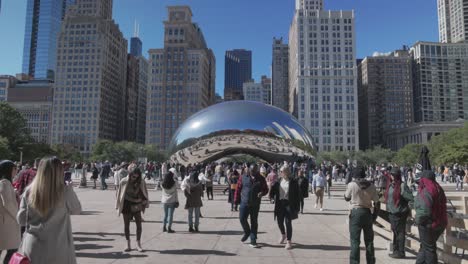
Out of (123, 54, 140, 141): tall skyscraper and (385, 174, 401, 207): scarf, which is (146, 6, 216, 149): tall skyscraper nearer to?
(123, 54, 140, 141): tall skyscraper

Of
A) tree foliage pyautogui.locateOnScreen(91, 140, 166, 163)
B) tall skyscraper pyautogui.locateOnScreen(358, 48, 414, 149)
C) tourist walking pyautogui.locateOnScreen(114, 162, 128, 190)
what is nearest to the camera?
tourist walking pyautogui.locateOnScreen(114, 162, 128, 190)

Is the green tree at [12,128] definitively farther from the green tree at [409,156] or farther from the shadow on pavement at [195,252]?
the green tree at [409,156]

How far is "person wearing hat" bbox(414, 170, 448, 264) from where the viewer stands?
5.33m

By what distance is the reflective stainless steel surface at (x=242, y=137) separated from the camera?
32250 mm

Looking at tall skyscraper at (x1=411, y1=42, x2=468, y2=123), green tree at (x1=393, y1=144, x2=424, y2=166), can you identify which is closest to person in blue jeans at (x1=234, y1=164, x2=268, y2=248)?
green tree at (x1=393, y1=144, x2=424, y2=166)

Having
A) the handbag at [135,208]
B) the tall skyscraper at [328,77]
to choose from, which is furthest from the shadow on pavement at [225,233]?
the tall skyscraper at [328,77]

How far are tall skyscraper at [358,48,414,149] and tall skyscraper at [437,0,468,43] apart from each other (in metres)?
34.2

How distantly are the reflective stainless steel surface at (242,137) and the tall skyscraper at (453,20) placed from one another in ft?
530

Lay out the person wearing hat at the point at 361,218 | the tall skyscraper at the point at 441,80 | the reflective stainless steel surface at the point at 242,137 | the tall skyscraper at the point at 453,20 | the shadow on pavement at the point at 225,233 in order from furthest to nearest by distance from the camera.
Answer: the tall skyscraper at the point at 453,20 < the tall skyscraper at the point at 441,80 < the reflective stainless steel surface at the point at 242,137 < the shadow on pavement at the point at 225,233 < the person wearing hat at the point at 361,218

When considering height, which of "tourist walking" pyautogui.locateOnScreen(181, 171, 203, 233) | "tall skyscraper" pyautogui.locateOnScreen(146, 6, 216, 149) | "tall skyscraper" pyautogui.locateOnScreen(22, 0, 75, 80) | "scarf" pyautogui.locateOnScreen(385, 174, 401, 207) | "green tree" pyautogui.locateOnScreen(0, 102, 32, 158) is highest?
"tall skyscraper" pyautogui.locateOnScreen(22, 0, 75, 80)

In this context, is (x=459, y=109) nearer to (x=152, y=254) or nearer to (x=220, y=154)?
(x=220, y=154)

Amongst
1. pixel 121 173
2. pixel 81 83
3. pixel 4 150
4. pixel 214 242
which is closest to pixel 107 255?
pixel 214 242

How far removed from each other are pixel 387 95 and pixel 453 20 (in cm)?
6472

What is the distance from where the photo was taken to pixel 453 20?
180 meters
